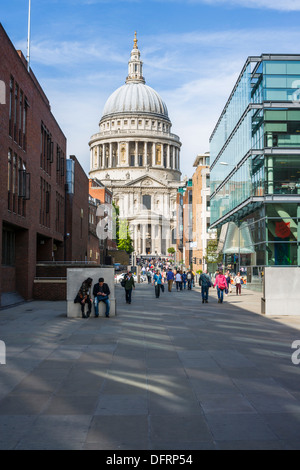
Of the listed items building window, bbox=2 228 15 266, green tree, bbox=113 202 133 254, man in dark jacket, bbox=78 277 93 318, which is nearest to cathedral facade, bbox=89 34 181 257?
green tree, bbox=113 202 133 254

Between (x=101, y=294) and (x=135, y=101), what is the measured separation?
15555 centimetres

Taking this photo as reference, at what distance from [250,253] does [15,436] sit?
3588 centimetres

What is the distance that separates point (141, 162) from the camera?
167750mm

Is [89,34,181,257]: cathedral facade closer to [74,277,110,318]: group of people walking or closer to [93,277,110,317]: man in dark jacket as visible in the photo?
[93,277,110,317]: man in dark jacket

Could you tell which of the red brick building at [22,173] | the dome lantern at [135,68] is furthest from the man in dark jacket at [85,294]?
the dome lantern at [135,68]

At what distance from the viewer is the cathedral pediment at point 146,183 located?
510 ft

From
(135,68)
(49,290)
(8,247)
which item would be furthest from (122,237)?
(135,68)

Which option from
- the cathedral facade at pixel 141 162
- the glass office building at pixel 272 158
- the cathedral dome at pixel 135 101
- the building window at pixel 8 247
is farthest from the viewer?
the cathedral dome at pixel 135 101

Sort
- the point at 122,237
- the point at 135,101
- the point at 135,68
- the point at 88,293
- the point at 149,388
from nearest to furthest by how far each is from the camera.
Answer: the point at 149,388, the point at 88,293, the point at 122,237, the point at 135,101, the point at 135,68

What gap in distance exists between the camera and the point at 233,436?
611 centimetres

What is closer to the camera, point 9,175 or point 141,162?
point 9,175

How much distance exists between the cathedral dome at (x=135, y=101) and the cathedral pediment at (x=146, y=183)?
2386 cm

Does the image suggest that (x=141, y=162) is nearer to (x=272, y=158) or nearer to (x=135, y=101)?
(x=135, y=101)

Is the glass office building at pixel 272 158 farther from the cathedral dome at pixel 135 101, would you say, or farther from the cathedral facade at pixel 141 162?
the cathedral dome at pixel 135 101
